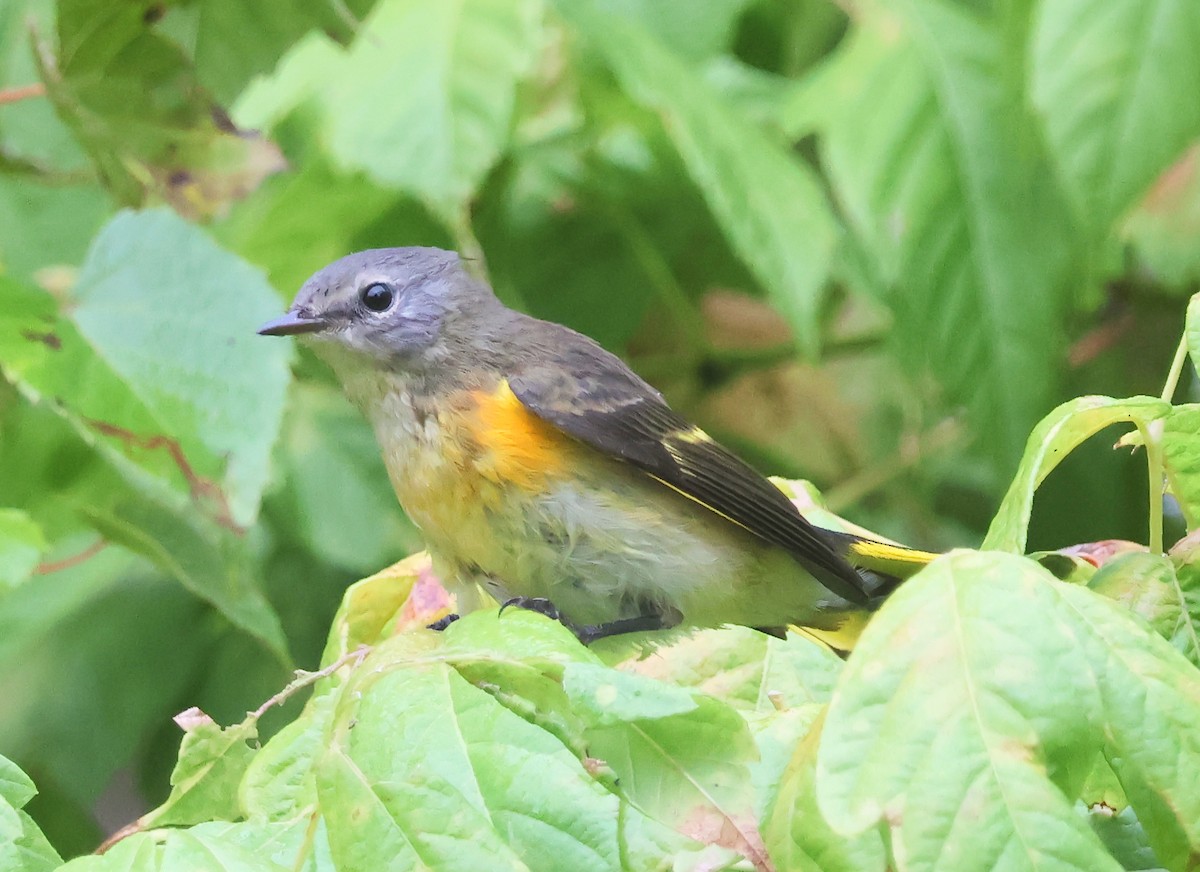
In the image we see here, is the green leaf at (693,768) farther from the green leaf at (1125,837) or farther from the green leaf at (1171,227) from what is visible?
the green leaf at (1171,227)

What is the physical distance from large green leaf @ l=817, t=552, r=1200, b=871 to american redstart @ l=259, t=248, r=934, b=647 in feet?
2.16

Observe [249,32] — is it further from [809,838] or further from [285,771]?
[809,838]

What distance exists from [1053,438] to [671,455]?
2.24ft

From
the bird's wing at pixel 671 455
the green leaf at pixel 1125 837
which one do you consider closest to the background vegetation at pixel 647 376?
the green leaf at pixel 1125 837

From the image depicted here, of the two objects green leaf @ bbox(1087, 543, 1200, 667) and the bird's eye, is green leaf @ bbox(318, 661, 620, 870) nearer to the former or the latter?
green leaf @ bbox(1087, 543, 1200, 667)

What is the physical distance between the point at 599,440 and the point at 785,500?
0.24 m

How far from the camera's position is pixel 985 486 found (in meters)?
3.08

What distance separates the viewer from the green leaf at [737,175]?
6.48 ft

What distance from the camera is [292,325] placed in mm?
1601

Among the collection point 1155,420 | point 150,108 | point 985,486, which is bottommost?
point 985,486

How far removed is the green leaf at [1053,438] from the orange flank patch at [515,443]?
0.62 meters

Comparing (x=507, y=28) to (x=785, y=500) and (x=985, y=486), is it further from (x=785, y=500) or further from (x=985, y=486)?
(x=985, y=486)

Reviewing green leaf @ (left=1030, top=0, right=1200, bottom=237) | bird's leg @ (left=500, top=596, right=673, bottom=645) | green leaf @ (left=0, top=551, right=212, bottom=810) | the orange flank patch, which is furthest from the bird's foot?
green leaf @ (left=0, top=551, right=212, bottom=810)

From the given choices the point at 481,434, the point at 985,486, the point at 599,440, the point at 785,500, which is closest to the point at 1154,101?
the point at 785,500
